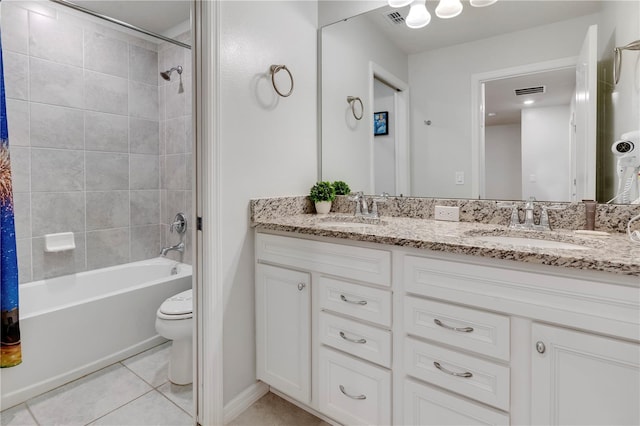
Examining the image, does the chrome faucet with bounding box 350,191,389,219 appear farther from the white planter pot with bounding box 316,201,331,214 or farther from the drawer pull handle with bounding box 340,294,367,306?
the drawer pull handle with bounding box 340,294,367,306

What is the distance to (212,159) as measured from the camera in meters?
1.46

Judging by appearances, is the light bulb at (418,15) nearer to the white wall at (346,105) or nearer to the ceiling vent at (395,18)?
the ceiling vent at (395,18)

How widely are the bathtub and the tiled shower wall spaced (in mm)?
137

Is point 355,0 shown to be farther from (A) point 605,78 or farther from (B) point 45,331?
(B) point 45,331

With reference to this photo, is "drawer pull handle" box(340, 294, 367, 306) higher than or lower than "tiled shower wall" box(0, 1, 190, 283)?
lower

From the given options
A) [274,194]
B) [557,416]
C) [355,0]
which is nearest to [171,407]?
[274,194]

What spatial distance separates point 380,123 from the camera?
6.66ft

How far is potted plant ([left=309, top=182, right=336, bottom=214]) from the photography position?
1972 mm

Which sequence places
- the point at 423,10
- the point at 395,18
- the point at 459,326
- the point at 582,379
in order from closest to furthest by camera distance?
the point at 582,379 < the point at 459,326 < the point at 423,10 < the point at 395,18

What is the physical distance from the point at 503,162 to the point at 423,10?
898 mm

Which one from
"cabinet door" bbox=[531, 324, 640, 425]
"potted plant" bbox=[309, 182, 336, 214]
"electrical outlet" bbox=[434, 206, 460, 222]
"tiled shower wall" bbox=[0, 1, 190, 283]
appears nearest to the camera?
"cabinet door" bbox=[531, 324, 640, 425]

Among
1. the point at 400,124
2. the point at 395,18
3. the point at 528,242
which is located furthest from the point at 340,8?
the point at 528,242

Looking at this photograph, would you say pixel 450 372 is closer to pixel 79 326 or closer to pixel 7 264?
pixel 7 264

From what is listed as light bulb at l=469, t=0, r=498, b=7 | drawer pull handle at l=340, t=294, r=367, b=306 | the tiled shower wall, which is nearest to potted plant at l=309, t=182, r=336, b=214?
drawer pull handle at l=340, t=294, r=367, b=306
